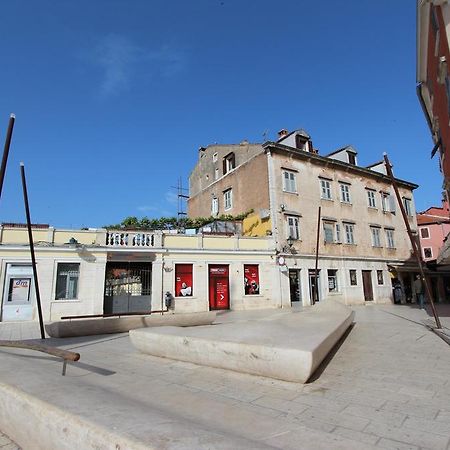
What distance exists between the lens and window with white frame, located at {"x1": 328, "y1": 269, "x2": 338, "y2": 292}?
82.5ft

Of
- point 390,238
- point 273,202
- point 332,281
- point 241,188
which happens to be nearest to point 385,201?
point 390,238

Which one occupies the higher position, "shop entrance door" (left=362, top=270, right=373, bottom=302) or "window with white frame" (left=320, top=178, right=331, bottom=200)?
"window with white frame" (left=320, top=178, right=331, bottom=200)

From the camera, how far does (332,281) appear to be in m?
25.4

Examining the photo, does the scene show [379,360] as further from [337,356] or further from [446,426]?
[446,426]

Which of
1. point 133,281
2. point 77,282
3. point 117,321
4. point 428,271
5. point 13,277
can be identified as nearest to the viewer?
point 117,321

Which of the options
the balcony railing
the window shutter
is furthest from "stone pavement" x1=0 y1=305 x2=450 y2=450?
the window shutter

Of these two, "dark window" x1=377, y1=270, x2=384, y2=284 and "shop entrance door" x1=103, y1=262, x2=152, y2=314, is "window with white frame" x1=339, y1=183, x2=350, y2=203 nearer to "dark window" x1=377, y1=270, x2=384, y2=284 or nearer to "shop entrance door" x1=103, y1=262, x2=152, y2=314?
"dark window" x1=377, y1=270, x2=384, y2=284

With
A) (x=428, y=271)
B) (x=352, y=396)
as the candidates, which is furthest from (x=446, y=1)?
(x=428, y=271)

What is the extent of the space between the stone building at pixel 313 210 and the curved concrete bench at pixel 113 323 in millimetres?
11992

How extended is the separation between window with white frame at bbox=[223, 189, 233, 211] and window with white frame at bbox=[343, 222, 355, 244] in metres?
9.37

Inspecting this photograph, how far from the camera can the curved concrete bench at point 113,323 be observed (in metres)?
10.1

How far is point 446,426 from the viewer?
3.36m

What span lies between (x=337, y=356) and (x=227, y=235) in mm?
15775

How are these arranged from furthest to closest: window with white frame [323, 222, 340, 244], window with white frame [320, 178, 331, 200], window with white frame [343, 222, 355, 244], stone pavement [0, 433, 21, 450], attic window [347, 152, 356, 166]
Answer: attic window [347, 152, 356, 166]
window with white frame [343, 222, 355, 244]
window with white frame [320, 178, 331, 200]
window with white frame [323, 222, 340, 244]
stone pavement [0, 433, 21, 450]
